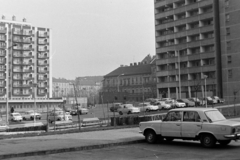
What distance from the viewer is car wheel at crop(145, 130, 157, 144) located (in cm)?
1578

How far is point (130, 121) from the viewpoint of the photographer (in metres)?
27.4

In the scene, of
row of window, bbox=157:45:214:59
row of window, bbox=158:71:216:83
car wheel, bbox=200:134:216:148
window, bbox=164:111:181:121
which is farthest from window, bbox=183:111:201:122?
row of window, bbox=157:45:214:59

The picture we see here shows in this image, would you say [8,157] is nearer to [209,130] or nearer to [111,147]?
[111,147]

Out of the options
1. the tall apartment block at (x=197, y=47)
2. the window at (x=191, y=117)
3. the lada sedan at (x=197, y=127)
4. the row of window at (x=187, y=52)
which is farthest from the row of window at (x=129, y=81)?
the window at (x=191, y=117)

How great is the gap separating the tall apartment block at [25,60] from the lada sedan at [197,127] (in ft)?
330

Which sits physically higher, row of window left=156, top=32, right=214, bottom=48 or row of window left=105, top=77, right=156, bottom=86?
row of window left=156, top=32, right=214, bottom=48

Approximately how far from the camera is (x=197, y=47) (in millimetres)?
89062

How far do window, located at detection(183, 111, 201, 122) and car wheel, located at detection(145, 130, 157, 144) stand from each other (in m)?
1.77

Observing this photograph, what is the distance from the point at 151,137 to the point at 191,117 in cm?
225

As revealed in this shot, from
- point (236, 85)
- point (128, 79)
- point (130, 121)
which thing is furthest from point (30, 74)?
point (130, 121)

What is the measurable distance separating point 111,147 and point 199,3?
79.3 meters

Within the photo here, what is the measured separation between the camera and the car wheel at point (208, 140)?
45.9 feet

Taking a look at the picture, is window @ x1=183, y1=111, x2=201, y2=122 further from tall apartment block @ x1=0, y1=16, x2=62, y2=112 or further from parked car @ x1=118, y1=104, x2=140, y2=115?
tall apartment block @ x1=0, y1=16, x2=62, y2=112

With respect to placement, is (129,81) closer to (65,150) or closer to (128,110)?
(128,110)
